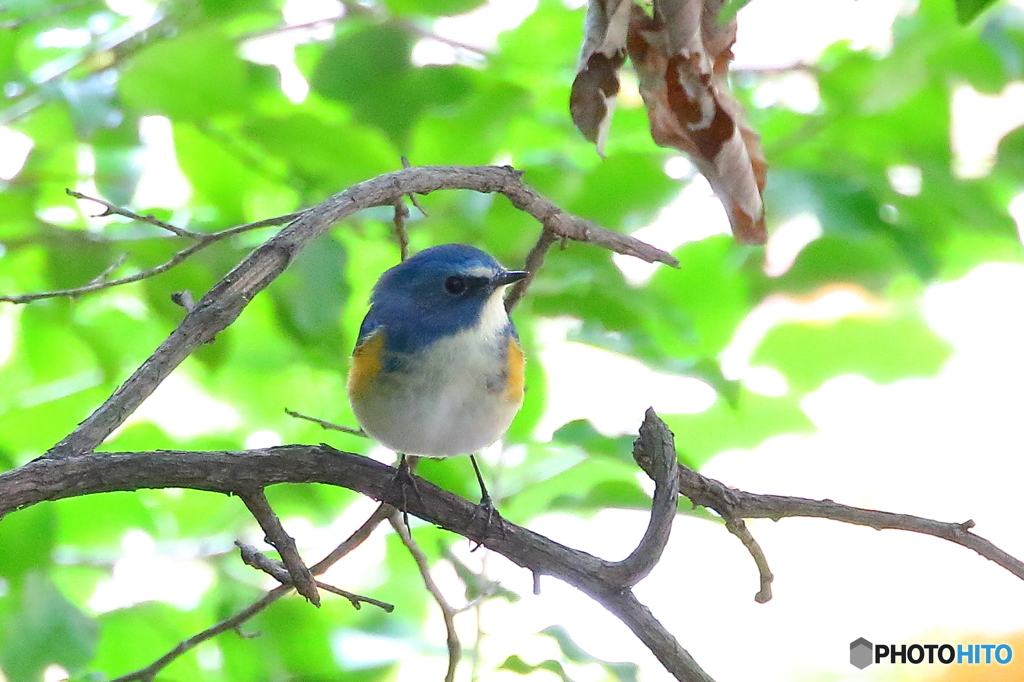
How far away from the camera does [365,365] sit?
47.4 inches

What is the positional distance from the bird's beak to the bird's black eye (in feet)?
0.14

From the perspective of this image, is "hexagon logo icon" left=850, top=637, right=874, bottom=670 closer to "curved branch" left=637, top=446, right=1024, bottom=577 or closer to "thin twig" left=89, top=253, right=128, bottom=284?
"curved branch" left=637, top=446, right=1024, bottom=577

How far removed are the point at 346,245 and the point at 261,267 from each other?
0.56 metres

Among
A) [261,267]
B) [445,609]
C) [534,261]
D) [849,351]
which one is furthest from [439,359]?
[849,351]

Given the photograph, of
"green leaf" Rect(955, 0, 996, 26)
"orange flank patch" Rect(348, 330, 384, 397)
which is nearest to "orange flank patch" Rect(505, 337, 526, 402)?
"orange flank patch" Rect(348, 330, 384, 397)

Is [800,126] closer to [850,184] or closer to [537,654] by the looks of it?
[850,184]

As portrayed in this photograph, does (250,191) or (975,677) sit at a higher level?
(250,191)

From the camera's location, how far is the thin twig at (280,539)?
0.84 meters

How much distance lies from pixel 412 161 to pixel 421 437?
17.9 inches

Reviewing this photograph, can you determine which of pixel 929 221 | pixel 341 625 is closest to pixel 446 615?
pixel 341 625

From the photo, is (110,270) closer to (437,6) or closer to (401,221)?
(401,221)

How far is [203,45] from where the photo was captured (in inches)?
46.7

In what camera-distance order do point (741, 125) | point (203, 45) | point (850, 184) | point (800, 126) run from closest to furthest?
point (741, 125) → point (203, 45) → point (850, 184) → point (800, 126)

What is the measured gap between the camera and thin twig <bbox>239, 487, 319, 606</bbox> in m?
0.84
